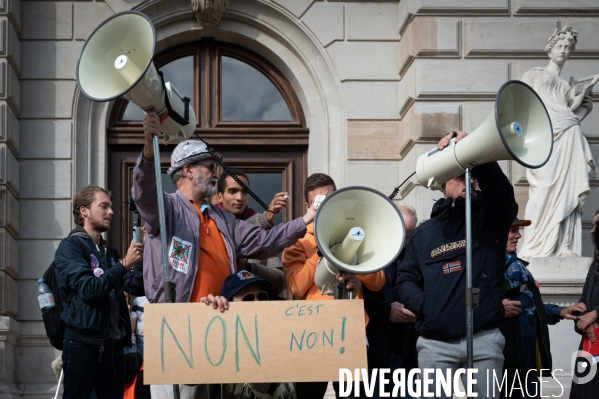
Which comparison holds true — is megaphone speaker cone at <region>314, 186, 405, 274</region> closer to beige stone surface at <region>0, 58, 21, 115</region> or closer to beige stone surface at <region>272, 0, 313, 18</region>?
beige stone surface at <region>0, 58, 21, 115</region>

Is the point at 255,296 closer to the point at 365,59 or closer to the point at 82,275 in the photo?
the point at 82,275

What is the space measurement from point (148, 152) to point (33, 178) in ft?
18.7

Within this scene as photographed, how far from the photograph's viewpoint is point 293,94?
37.9 feet

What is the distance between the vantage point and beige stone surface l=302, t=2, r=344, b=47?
439 inches

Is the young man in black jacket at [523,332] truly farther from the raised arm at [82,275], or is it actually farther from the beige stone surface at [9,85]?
the beige stone surface at [9,85]

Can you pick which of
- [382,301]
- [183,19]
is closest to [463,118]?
[183,19]

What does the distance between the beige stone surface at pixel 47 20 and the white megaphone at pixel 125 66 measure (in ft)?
18.4

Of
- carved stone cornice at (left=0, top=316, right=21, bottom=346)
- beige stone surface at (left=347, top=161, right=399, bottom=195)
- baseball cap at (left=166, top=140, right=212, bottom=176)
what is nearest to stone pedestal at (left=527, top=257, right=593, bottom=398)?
beige stone surface at (left=347, top=161, right=399, bottom=195)

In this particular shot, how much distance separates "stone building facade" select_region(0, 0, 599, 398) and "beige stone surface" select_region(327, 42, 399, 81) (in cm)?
1

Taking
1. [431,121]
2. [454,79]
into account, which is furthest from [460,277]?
[454,79]

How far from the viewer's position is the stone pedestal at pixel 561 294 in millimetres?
9023

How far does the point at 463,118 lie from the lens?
10.5 m

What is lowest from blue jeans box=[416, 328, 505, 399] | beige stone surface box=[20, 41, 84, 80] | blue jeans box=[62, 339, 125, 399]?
blue jeans box=[62, 339, 125, 399]

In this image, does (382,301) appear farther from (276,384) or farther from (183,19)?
(183,19)
